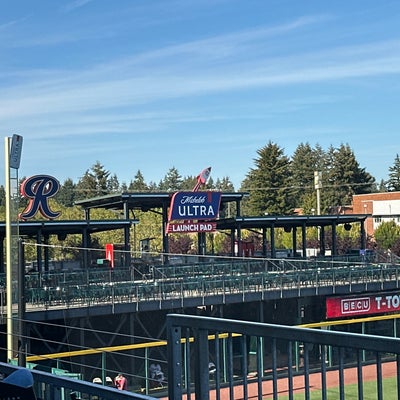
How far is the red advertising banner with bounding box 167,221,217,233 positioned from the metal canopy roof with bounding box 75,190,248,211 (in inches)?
57.9

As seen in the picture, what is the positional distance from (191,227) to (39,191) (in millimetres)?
8099

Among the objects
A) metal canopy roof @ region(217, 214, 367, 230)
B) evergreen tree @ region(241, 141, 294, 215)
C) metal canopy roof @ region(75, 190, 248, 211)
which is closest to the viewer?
metal canopy roof @ region(75, 190, 248, 211)

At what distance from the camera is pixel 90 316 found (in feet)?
86.5

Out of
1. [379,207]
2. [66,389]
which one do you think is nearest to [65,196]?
[379,207]

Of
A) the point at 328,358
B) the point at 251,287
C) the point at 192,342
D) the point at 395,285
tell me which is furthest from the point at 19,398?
the point at 395,285

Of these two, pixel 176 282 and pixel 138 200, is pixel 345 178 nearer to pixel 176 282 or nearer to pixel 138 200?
pixel 138 200

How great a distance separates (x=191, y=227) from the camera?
122 feet

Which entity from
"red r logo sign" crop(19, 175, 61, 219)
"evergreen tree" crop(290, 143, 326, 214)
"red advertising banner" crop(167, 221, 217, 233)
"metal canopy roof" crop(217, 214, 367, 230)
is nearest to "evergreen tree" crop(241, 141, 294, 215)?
"evergreen tree" crop(290, 143, 326, 214)

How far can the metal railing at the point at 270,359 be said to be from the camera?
3158 mm

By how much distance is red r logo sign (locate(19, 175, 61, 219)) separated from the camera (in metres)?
33.5

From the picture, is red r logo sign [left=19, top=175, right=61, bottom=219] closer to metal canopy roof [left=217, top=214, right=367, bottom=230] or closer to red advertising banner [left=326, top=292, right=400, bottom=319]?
metal canopy roof [left=217, top=214, right=367, bottom=230]

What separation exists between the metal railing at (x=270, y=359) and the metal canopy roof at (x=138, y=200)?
30957mm

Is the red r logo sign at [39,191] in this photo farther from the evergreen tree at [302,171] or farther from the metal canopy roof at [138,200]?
the evergreen tree at [302,171]

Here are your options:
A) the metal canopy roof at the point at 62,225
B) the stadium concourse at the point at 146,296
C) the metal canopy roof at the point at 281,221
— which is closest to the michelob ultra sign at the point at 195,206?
the stadium concourse at the point at 146,296
